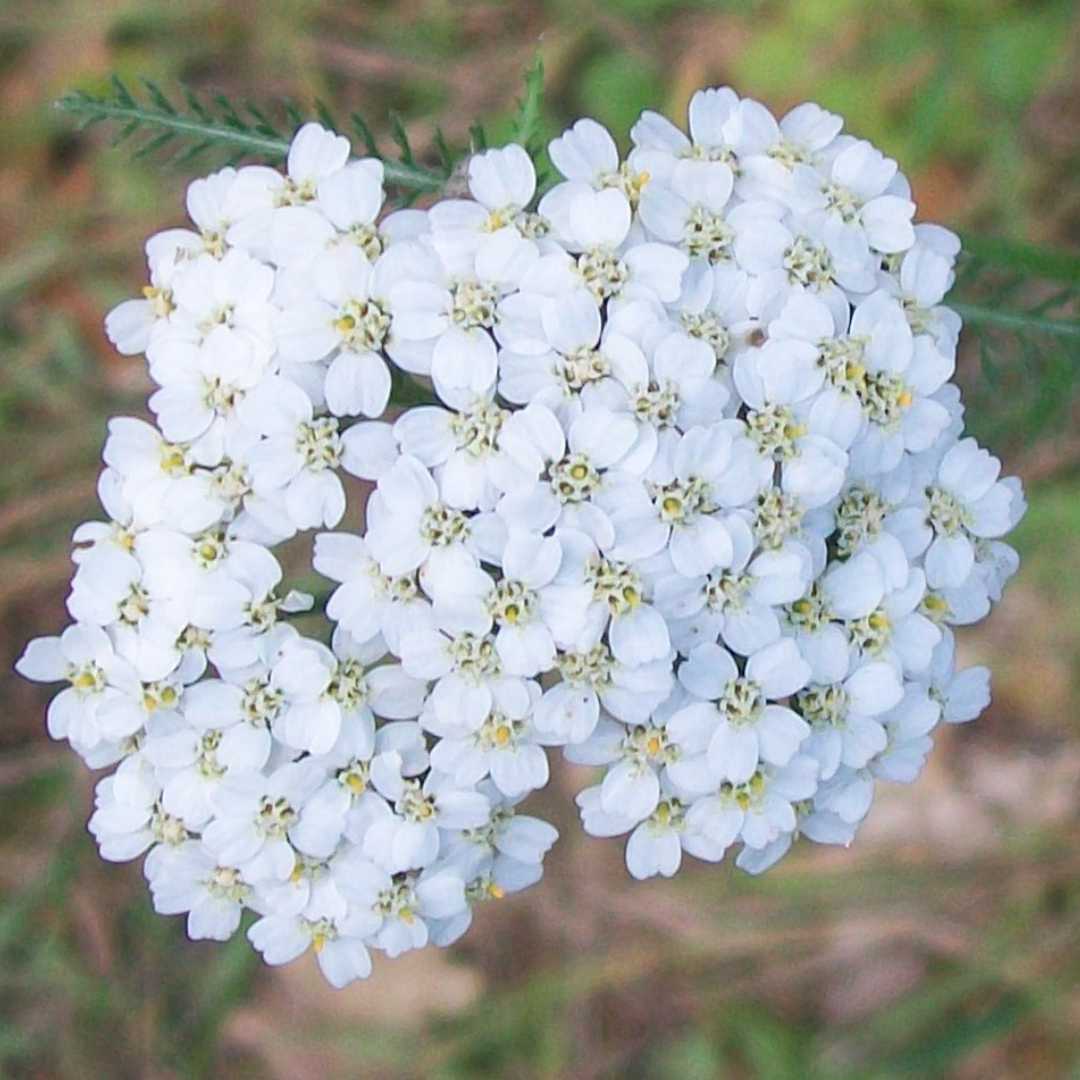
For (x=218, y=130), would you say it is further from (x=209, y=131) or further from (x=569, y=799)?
(x=569, y=799)

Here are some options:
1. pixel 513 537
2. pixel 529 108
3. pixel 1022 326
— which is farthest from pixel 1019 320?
pixel 513 537

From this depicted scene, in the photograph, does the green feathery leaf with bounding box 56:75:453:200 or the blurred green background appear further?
the blurred green background

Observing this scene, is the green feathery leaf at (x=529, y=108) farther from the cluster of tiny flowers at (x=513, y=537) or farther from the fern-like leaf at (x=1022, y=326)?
the fern-like leaf at (x=1022, y=326)

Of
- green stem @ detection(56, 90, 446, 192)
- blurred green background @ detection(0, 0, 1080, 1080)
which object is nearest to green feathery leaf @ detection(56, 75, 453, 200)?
green stem @ detection(56, 90, 446, 192)

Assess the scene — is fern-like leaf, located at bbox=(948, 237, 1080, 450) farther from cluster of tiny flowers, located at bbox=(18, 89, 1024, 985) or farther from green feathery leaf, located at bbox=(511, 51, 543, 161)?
green feathery leaf, located at bbox=(511, 51, 543, 161)

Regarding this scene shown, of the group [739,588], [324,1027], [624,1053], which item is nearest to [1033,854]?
[624,1053]

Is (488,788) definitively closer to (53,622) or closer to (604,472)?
(604,472)
